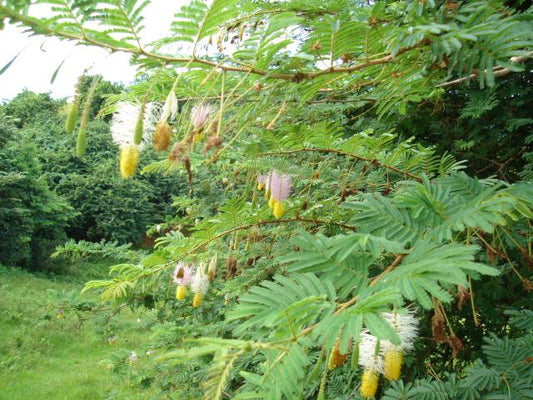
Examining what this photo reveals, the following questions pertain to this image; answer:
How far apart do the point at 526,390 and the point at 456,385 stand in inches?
9.2

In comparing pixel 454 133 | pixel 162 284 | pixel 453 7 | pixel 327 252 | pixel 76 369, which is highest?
pixel 453 7

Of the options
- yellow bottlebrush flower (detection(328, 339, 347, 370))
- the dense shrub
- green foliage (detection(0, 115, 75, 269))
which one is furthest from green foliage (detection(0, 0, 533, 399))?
the dense shrub

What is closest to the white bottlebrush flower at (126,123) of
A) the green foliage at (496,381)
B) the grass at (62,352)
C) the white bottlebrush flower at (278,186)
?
the white bottlebrush flower at (278,186)

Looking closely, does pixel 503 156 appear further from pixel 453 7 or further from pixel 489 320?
pixel 453 7

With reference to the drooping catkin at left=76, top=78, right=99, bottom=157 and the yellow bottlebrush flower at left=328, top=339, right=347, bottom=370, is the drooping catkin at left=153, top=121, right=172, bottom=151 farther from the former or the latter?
the yellow bottlebrush flower at left=328, top=339, right=347, bottom=370

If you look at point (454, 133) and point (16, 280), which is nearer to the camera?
point (454, 133)

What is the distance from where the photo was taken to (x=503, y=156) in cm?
228

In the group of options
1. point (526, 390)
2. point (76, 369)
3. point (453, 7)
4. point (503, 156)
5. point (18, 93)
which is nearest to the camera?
point (453, 7)

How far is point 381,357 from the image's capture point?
94 cm

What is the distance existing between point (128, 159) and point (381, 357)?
25.2 inches

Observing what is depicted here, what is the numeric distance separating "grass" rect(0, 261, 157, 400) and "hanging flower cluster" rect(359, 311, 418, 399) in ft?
7.97

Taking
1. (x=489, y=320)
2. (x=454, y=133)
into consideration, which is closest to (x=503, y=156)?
(x=454, y=133)

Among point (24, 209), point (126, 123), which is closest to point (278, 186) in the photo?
point (126, 123)

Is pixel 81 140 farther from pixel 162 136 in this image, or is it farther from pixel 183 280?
pixel 183 280
